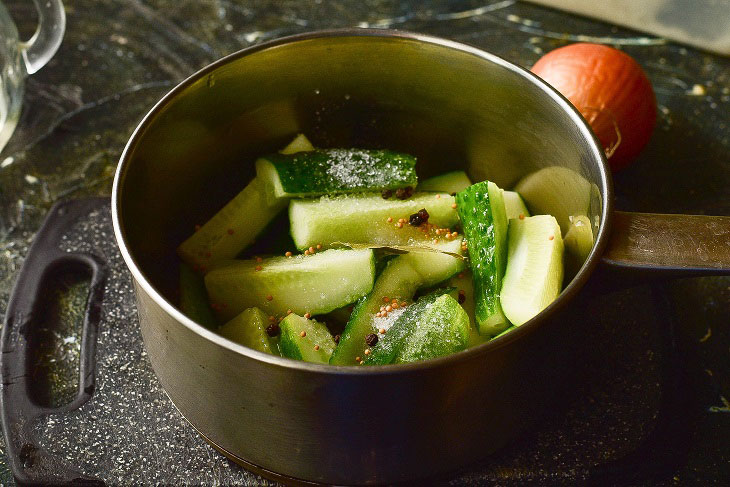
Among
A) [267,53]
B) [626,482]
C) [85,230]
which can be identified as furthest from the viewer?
[85,230]

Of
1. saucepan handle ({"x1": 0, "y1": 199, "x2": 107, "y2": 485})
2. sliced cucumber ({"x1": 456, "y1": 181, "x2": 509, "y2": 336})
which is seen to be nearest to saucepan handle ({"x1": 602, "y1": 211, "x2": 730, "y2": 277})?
sliced cucumber ({"x1": 456, "y1": 181, "x2": 509, "y2": 336})

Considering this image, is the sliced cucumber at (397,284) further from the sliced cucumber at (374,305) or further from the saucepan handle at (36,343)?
the saucepan handle at (36,343)

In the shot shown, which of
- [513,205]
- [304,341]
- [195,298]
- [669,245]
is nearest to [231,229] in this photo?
[195,298]

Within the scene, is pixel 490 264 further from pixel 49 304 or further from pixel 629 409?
pixel 49 304

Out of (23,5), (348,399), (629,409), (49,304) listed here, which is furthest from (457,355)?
(23,5)

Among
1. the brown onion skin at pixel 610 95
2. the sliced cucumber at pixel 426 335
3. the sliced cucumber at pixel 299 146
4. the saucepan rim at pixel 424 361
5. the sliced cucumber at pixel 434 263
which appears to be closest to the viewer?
the saucepan rim at pixel 424 361

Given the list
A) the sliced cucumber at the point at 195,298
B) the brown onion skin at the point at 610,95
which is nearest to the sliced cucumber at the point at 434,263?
the sliced cucumber at the point at 195,298
